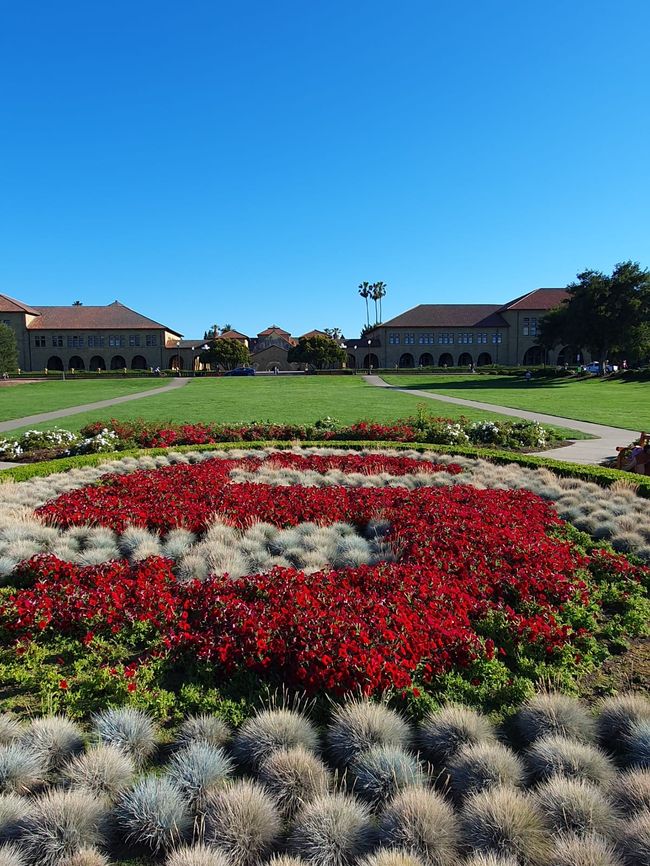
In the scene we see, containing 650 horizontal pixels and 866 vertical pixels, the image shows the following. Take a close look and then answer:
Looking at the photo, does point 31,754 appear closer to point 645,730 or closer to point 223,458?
point 645,730

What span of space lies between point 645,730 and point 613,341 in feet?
188

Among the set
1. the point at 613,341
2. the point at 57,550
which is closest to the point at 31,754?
the point at 57,550

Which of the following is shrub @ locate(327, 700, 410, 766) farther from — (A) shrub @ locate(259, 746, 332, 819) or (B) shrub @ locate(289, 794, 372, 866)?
(B) shrub @ locate(289, 794, 372, 866)

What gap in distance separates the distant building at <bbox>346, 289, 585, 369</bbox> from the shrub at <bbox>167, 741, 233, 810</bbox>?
81.1 m

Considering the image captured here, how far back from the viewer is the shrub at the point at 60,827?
95.5 inches

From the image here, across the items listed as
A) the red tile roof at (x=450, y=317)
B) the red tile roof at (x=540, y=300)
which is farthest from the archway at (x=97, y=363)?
the red tile roof at (x=540, y=300)

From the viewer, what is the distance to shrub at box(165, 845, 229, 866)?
2.30 m

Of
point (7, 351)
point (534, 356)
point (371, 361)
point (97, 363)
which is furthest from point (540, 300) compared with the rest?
point (7, 351)

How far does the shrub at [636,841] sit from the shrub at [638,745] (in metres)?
0.58

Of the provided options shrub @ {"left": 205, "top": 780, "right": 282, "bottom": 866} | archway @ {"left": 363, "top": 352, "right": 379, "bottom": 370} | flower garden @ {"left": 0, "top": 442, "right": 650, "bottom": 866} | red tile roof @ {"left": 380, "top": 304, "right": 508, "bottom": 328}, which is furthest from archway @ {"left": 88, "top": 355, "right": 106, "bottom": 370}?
shrub @ {"left": 205, "top": 780, "right": 282, "bottom": 866}

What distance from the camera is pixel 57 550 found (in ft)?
20.0

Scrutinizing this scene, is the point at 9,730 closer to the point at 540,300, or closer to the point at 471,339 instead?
the point at 471,339

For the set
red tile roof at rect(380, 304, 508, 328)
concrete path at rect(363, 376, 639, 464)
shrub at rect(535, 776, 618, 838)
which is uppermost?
red tile roof at rect(380, 304, 508, 328)

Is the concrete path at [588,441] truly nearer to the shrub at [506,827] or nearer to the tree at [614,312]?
the shrub at [506,827]
